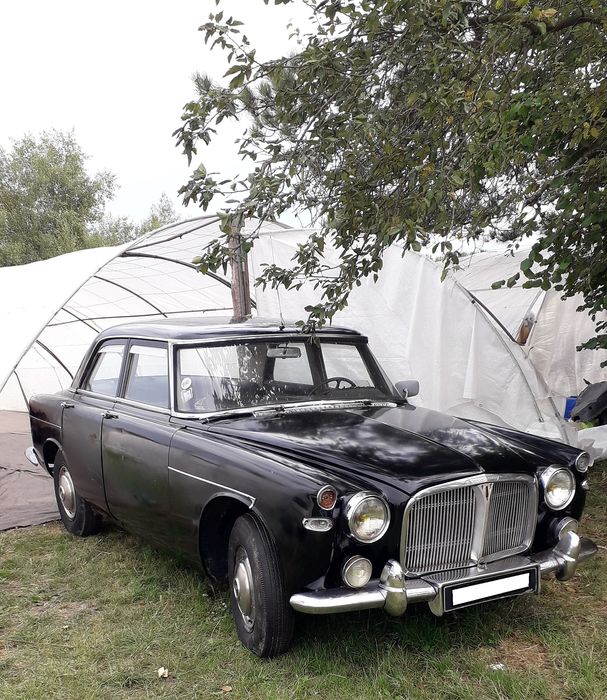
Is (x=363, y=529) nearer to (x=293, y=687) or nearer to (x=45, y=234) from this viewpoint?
(x=293, y=687)

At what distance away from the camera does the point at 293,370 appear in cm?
489

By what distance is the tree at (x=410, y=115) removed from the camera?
13.8 feet

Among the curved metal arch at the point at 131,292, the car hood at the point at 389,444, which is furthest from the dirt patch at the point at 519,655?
the curved metal arch at the point at 131,292

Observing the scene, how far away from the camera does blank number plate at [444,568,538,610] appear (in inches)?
134

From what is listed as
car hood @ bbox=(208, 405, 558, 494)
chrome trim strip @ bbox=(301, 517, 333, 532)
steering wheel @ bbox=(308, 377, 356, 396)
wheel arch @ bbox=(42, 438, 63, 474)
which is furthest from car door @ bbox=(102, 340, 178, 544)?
wheel arch @ bbox=(42, 438, 63, 474)

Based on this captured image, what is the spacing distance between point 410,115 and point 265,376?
2.32m

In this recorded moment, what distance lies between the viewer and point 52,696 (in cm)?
348

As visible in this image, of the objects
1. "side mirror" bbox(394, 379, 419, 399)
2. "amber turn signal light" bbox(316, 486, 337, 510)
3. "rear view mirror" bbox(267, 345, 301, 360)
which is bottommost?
"amber turn signal light" bbox(316, 486, 337, 510)

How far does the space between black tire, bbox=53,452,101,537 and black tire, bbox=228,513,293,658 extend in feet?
7.82

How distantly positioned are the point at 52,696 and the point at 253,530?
1.23 meters

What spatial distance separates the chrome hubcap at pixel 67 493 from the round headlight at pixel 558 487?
12.1ft

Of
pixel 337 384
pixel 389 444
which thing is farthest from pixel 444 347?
pixel 389 444

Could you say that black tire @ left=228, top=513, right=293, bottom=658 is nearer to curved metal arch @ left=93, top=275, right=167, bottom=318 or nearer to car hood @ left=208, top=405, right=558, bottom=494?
car hood @ left=208, top=405, right=558, bottom=494

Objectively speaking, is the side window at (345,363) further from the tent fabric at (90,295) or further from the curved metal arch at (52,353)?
the curved metal arch at (52,353)
